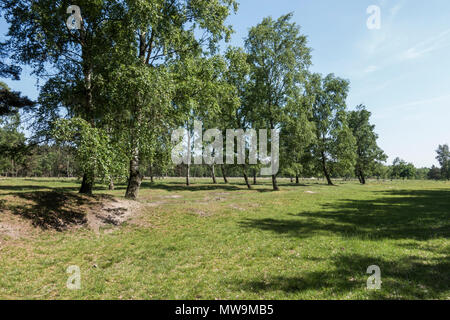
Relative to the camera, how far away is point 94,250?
1070 cm

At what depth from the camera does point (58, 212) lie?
46.3 ft

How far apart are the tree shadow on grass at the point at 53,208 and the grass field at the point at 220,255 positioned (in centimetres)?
10

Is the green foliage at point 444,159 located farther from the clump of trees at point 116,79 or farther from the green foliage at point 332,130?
the clump of trees at point 116,79

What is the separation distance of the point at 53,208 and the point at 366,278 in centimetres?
1770

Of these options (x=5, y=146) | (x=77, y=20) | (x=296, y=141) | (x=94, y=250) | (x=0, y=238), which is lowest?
(x=94, y=250)

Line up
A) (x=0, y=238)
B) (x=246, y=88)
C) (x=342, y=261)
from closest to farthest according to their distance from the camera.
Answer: (x=342, y=261) → (x=0, y=238) → (x=246, y=88)

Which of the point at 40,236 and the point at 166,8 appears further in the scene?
the point at 166,8

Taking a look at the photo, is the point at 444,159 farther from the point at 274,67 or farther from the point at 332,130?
the point at 274,67

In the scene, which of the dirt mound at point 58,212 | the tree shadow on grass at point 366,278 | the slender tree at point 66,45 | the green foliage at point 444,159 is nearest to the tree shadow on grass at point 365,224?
the tree shadow on grass at point 366,278

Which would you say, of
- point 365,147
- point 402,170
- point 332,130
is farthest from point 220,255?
point 402,170
